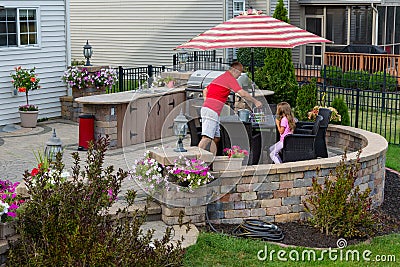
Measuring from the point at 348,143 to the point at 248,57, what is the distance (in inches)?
489

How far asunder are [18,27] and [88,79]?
6.30 feet

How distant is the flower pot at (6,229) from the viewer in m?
6.49

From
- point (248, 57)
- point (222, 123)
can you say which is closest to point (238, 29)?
point (222, 123)

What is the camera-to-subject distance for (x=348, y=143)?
474 inches

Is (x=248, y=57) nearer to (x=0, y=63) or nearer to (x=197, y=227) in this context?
(x=0, y=63)

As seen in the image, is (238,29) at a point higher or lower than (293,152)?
higher

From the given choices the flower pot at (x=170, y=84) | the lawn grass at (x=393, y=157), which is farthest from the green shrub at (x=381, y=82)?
the flower pot at (x=170, y=84)

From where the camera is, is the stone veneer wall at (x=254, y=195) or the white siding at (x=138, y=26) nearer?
the stone veneer wall at (x=254, y=195)

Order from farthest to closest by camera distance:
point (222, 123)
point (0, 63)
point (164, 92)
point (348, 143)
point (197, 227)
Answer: point (0, 63), point (164, 92), point (348, 143), point (222, 123), point (197, 227)

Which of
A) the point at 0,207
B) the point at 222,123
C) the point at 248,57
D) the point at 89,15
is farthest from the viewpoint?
the point at 89,15

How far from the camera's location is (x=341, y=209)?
26.1 feet

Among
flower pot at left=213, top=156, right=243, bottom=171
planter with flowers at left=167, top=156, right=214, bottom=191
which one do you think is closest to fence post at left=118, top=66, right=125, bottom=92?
flower pot at left=213, top=156, right=243, bottom=171

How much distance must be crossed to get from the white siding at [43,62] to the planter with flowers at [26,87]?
23 centimetres

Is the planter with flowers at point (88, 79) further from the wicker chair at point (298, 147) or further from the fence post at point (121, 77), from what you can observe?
the wicker chair at point (298, 147)
